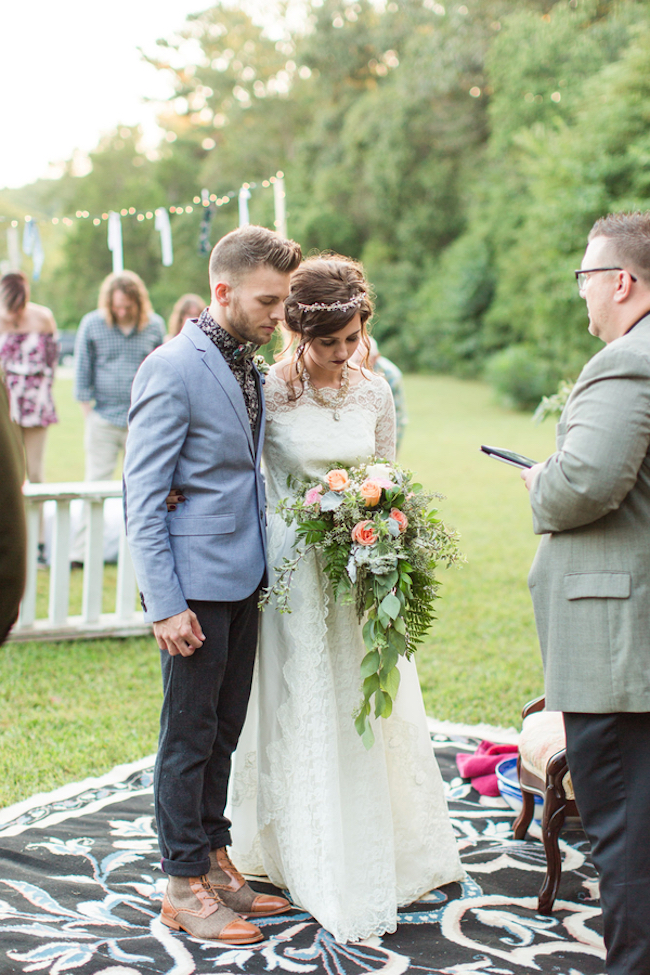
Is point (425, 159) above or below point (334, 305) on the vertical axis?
above

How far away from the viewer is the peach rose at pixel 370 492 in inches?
109

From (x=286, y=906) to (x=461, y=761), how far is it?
1.38 meters

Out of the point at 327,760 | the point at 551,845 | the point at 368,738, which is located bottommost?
the point at 551,845

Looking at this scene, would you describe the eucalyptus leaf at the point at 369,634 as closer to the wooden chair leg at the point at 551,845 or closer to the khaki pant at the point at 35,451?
the wooden chair leg at the point at 551,845

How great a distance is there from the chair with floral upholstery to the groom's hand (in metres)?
1.29

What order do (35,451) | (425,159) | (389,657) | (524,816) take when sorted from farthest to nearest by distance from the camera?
(425,159), (35,451), (524,816), (389,657)

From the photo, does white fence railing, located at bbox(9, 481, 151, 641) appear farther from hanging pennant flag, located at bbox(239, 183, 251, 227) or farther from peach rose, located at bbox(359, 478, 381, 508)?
peach rose, located at bbox(359, 478, 381, 508)

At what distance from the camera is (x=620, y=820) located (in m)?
2.37

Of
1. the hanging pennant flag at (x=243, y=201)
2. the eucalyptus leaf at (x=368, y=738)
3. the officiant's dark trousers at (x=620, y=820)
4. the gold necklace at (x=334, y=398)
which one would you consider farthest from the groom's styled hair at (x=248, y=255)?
the hanging pennant flag at (x=243, y=201)

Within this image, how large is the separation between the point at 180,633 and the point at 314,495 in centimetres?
59

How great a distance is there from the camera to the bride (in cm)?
293

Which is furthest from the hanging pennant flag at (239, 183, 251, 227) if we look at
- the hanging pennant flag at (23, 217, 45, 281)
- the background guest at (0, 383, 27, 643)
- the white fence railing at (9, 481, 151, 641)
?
the background guest at (0, 383, 27, 643)

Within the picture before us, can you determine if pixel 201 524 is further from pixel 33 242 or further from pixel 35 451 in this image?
pixel 33 242

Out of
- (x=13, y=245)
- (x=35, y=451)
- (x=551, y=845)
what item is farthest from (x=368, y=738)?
(x=13, y=245)
